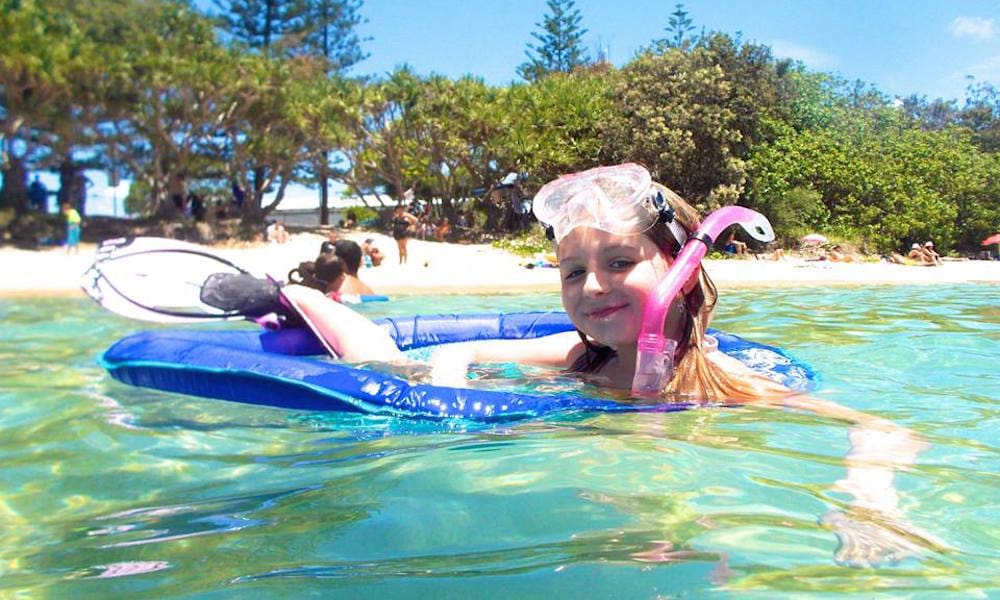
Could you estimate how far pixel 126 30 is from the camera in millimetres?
19484

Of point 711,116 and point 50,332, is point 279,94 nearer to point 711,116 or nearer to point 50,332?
point 711,116

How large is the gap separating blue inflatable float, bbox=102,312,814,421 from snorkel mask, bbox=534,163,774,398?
0.49 feet

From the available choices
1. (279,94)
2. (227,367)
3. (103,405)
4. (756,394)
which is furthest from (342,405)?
(279,94)

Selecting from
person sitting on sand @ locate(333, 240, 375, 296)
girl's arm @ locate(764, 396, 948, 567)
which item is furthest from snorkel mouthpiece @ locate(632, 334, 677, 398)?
person sitting on sand @ locate(333, 240, 375, 296)

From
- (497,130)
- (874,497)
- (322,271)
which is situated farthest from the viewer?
(497,130)

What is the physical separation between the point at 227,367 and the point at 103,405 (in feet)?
2.09

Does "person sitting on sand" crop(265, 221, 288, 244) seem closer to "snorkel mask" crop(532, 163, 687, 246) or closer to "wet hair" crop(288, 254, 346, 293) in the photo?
"wet hair" crop(288, 254, 346, 293)

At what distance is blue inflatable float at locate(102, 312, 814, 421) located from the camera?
247 cm

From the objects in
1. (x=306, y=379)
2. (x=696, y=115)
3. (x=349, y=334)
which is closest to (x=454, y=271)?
(x=696, y=115)

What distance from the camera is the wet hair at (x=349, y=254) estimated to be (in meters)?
7.18

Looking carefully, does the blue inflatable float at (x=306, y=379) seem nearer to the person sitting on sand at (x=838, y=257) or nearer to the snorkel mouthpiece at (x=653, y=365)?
the snorkel mouthpiece at (x=653, y=365)

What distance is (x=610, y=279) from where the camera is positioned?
2.49 metres

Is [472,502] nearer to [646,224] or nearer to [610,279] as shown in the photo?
[610,279]

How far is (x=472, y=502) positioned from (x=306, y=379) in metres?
1.15
